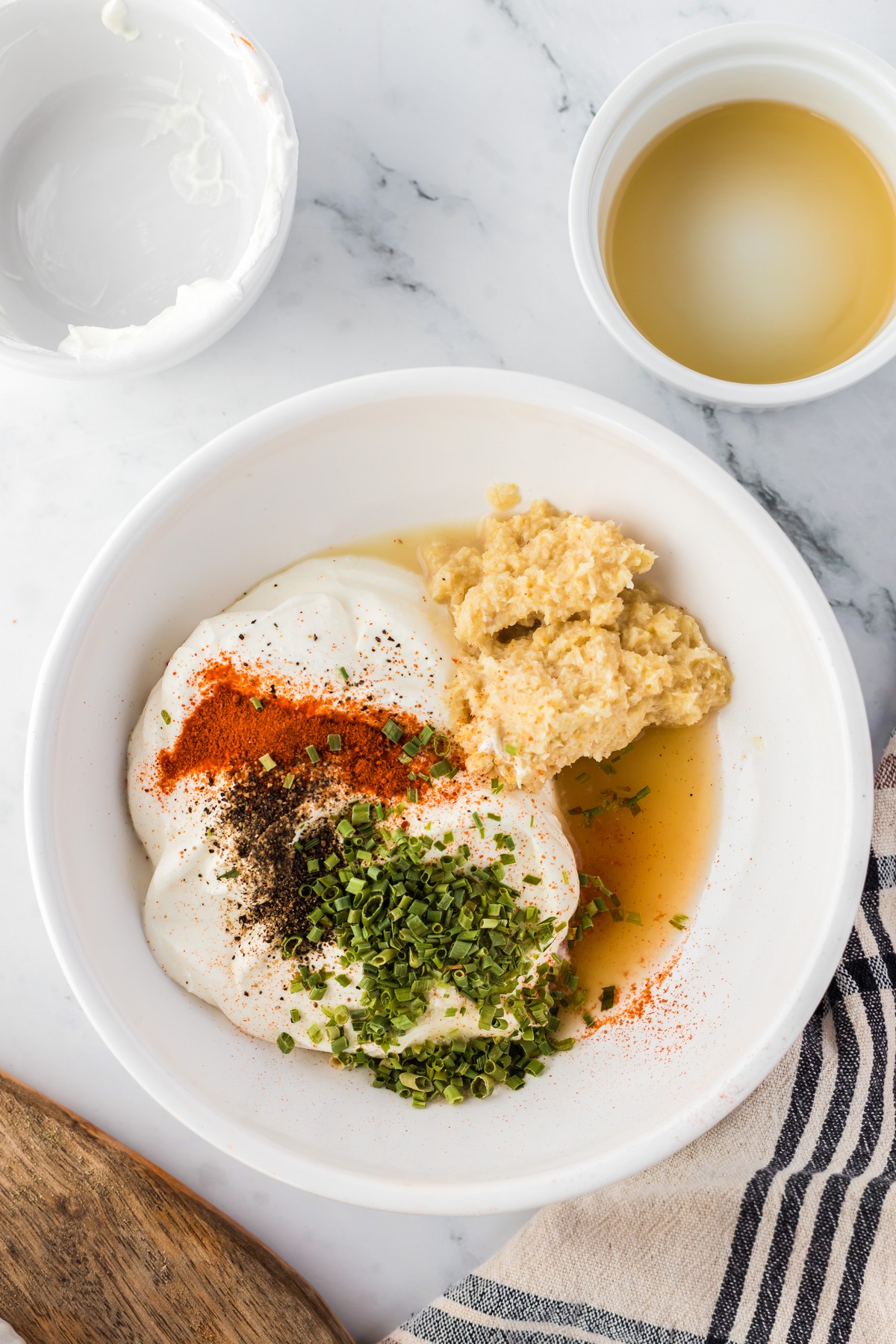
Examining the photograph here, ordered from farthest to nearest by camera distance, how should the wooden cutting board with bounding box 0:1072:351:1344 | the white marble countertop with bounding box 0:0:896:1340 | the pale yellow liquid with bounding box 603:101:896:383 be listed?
the wooden cutting board with bounding box 0:1072:351:1344
the white marble countertop with bounding box 0:0:896:1340
the pale yellow liquid with bounding box 603:101:896:383

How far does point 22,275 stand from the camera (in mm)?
1999

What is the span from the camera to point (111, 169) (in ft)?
6.55

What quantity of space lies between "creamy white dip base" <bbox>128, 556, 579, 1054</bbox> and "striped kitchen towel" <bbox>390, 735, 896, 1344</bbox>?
1.77 feet

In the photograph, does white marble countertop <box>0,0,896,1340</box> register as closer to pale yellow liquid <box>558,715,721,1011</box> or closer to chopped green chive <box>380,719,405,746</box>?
pale yellow liquid <box>558,715,721,1011</box>

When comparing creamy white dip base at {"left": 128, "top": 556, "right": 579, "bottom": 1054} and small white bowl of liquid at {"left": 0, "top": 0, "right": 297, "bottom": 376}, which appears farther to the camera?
small white bowl of liquid at {"left": 0, "top": 0, "right": 297, "bottom": 376}

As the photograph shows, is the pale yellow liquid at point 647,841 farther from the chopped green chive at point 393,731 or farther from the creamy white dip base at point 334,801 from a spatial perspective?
the chopped green chive at point 393,731

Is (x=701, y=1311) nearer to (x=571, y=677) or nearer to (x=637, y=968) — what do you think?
(x=637, y=968)

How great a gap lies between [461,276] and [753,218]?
54 centimetres

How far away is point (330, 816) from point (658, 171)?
1299 mm

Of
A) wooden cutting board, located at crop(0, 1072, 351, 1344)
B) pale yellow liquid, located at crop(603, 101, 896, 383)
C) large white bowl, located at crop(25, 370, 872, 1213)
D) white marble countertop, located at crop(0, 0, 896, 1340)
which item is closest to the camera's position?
large white bowl, located at crop(25, 370, 872, 1213)

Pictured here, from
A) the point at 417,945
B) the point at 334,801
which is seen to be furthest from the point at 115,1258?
the point at 334,801

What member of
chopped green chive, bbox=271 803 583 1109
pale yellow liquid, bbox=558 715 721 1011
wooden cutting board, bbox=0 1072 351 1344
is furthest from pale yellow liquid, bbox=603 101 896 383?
wooden cutting board, bbox=0 1072 351 1344

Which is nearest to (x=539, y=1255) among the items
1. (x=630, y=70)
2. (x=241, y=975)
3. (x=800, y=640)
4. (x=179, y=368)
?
(x=241, y=975)

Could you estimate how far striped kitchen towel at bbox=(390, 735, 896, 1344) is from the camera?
1.89m
